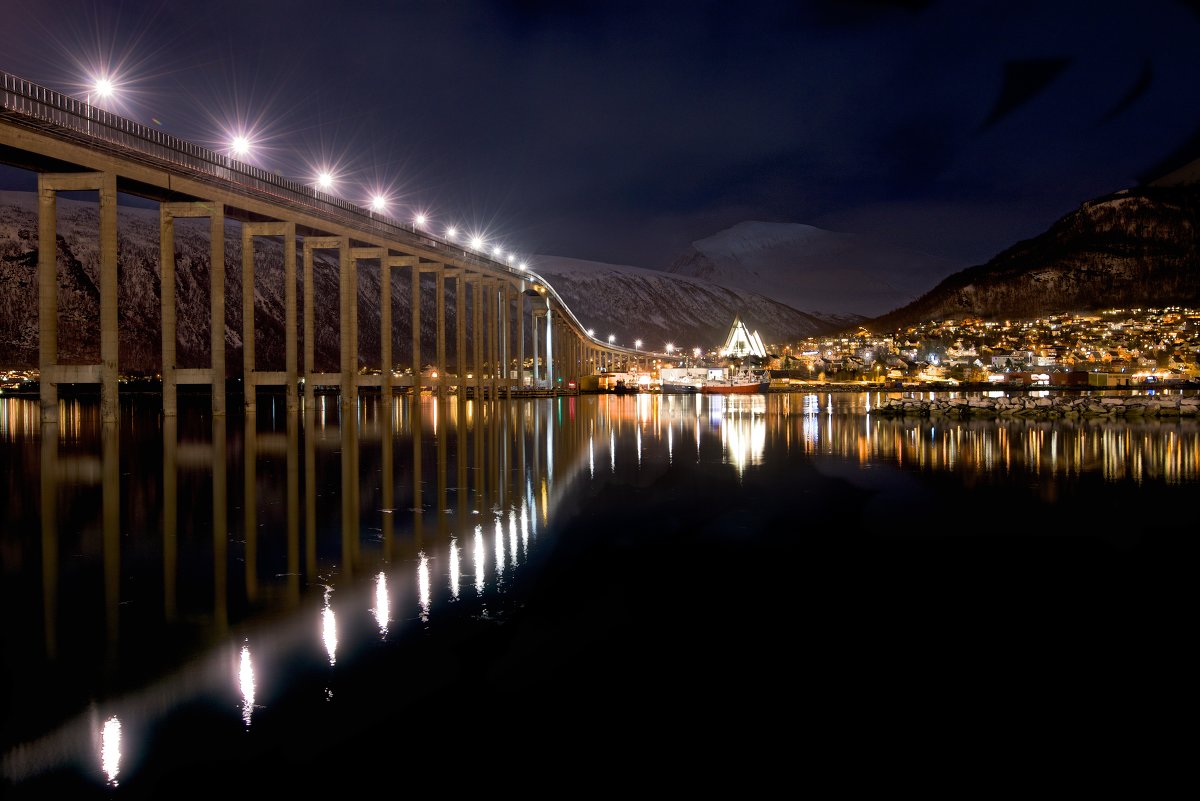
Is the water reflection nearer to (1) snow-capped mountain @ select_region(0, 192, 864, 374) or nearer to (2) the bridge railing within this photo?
(2) the bridge railing

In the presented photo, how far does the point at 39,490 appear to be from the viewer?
12.7 m

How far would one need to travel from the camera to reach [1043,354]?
144m

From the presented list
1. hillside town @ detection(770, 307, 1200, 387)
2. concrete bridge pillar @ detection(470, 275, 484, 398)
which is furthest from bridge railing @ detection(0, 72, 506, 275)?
hillside town @ detection(770, 307, 1200, 387)

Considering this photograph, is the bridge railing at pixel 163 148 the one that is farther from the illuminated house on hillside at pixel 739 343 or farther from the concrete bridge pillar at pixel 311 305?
the illuminated house on hillside at pixel 739 343

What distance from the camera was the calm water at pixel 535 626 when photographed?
149 inches

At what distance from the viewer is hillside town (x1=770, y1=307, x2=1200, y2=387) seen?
405 ft

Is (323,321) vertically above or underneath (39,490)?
above

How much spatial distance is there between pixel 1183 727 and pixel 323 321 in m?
162

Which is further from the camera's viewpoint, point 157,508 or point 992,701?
point 157,508

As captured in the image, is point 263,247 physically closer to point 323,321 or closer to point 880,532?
point 323,321

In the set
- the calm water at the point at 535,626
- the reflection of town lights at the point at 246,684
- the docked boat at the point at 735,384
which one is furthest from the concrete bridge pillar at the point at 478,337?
the reflection of town lights at the point at 246,684

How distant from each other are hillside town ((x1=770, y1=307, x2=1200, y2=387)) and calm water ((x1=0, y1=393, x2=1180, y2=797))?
361 feet

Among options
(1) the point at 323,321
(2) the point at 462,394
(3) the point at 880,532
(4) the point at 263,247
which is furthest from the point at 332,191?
(4) the point at 263,247

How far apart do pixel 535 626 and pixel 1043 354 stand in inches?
6291
